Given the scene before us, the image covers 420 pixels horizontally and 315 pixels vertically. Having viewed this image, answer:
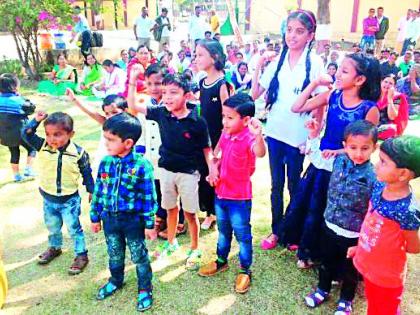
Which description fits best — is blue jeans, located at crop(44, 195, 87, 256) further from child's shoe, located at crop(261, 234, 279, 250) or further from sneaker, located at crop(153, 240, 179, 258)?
child's shoe, located at crop(261, 234, 279, 250)

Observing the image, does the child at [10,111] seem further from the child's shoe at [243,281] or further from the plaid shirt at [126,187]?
the child's shoe at [243,281]

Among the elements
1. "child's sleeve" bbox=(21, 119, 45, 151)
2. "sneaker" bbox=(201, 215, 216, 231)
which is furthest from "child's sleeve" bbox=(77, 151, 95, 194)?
"sneaker" bbox=(201, 215, 216, 231)

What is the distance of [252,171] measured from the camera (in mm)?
2812

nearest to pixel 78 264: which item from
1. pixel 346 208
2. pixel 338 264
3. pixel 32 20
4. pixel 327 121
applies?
pixel 338 264

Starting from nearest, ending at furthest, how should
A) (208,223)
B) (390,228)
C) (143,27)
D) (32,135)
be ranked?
(390,228)
(32,135)
(208,223)
(143,27)

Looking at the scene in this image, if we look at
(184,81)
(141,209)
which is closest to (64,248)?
(141,209)

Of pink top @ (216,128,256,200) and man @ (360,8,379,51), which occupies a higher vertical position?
man @ (360,8,379,51)

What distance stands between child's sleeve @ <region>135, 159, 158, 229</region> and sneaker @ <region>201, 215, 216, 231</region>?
1.22 metres

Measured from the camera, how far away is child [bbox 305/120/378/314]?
93.7 inches

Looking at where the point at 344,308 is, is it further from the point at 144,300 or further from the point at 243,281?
the point at 144,300

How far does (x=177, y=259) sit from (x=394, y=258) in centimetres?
172

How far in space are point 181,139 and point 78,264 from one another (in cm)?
124

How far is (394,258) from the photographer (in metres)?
2.10

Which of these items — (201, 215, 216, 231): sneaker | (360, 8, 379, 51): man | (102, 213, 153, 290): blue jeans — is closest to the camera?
(102, 213, 153, 290): blue jeans
